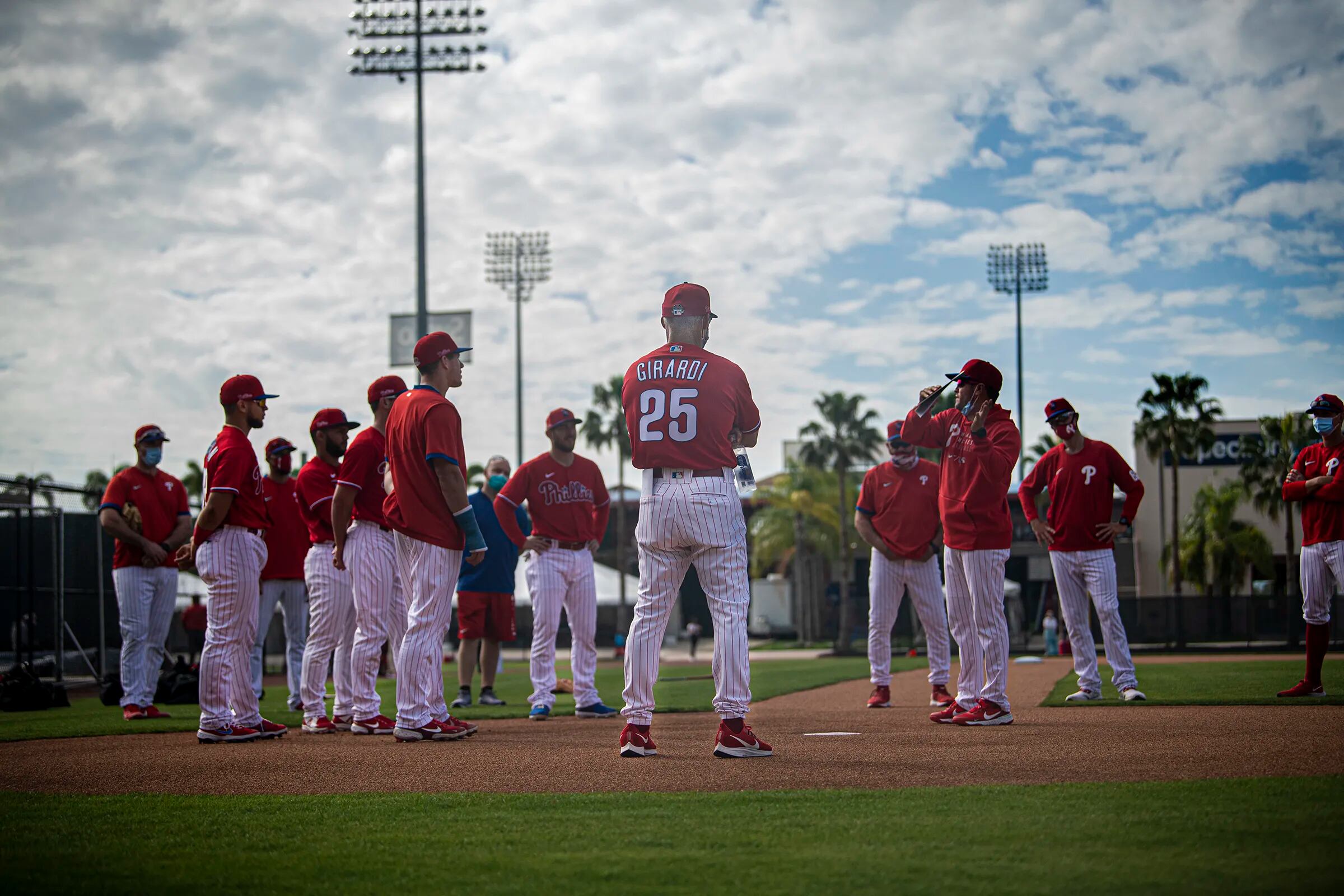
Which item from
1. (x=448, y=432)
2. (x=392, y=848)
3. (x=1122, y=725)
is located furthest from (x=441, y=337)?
(x=1122, y=725)

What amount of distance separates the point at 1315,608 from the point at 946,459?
318cm

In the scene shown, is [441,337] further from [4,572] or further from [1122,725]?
[4,572]

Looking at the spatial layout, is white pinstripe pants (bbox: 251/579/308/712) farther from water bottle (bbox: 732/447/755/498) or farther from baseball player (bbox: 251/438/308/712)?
water bottle (bbox: 732/447/755/498)

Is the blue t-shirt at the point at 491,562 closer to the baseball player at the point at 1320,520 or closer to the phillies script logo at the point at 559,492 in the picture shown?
the phillies script logo at the point at 559,492

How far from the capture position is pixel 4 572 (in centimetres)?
1575

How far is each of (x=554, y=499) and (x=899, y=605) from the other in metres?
3.03

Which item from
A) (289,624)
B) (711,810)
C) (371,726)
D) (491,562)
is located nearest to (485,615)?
(491,562)

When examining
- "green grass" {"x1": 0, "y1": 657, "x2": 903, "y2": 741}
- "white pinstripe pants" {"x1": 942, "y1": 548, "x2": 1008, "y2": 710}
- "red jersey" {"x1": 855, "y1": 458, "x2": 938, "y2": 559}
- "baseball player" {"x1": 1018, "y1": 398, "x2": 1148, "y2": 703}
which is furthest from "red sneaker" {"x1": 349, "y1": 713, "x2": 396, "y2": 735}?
"baseball player" {"x1": 1018, "y1": 398, "x2": 1148, "y2": 703}

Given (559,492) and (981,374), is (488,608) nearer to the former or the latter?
(559,492)

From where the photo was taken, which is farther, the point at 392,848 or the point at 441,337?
the point at 441,337

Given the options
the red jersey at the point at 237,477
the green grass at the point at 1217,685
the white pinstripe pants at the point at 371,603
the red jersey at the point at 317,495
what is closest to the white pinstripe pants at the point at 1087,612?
the green grass at the point at 1217,685

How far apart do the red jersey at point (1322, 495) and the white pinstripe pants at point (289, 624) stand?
781 centimetres

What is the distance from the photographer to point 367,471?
7945mm

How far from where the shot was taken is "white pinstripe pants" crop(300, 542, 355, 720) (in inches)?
331
